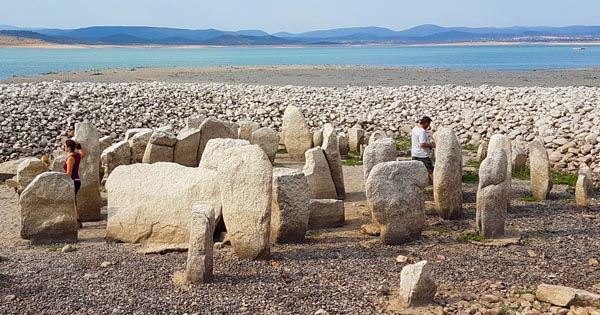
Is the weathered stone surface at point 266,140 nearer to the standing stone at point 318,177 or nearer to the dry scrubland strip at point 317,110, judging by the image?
the standing stone at point 318,177

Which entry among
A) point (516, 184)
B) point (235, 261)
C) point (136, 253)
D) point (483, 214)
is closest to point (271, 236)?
point (235, 261)

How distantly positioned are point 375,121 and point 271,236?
1306 centimetres

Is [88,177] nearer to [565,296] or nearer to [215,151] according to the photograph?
[215,151]

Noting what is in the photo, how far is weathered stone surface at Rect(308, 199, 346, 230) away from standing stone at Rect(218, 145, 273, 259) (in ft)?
6.61

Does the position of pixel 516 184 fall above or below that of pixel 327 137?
below

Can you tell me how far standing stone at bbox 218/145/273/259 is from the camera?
394 inches

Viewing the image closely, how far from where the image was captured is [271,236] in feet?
36.1

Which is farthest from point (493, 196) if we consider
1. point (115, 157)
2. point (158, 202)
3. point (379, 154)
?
point (115, 157)

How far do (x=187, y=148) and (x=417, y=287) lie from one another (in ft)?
28.7

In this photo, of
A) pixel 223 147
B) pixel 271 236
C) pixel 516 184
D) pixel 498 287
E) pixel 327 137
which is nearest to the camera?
pixel 498 287

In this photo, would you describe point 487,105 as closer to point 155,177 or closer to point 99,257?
point 155,177

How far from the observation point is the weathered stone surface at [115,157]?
51.6ft

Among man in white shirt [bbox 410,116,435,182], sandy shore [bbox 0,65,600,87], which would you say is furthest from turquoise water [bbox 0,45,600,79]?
man in white shirt [bbox 410,116,435,182]

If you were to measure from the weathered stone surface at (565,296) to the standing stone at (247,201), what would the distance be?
3.67m
